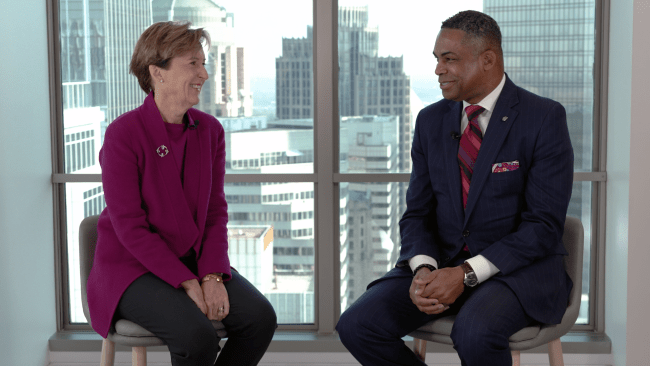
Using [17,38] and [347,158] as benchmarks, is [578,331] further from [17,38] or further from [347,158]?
[17,38]

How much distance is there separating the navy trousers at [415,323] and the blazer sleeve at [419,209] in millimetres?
119

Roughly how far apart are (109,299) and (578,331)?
7.20ft

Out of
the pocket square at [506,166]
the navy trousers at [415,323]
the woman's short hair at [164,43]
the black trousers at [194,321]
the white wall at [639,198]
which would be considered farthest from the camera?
the white wall at [639,198]

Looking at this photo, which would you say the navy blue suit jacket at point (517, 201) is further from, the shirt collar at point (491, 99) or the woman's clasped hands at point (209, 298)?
the woman's clasped hands at point (209, 298)

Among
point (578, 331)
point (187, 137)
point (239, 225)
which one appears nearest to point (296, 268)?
point (239, 225)

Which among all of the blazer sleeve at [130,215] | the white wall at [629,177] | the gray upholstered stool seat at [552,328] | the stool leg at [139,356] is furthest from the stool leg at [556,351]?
the stool leg at [139,356]

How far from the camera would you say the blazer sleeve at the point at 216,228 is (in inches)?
87.0

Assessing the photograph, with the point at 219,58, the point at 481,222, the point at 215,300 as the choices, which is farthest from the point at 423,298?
the point at 219,58

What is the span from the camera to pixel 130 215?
212 cm

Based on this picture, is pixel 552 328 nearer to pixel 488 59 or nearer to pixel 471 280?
pixel 471 280

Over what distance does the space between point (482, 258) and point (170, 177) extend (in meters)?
1.08

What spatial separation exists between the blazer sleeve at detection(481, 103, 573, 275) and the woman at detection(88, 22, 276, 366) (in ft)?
2.68

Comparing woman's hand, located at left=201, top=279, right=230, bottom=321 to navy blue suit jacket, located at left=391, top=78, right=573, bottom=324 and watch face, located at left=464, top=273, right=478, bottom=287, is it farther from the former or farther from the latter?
watch face, located at left=464, top=273, right=478, bottom=287

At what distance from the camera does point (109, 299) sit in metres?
2.09
